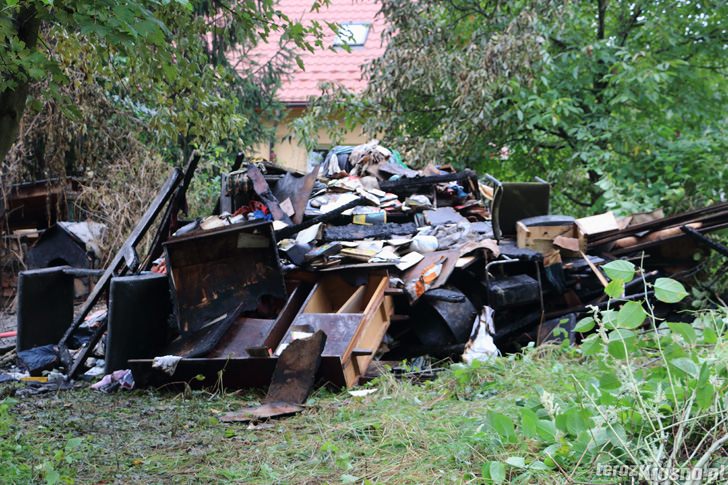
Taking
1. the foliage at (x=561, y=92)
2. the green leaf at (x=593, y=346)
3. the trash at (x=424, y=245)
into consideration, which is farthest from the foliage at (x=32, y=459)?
the foliage at (x=561, y=92)

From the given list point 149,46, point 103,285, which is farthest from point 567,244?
point 103,285

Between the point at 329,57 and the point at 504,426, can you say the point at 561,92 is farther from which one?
the point at 504,426

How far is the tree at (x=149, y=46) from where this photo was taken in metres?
3.51

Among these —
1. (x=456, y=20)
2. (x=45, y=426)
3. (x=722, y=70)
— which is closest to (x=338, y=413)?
(x=45, y=426)

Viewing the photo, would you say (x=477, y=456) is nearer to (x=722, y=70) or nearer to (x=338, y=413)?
(x=338, y=413)

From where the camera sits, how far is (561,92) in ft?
38.9

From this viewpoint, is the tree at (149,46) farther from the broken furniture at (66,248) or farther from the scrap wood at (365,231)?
the broken furniture at (66,248)

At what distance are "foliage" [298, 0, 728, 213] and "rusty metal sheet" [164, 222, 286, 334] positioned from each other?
5572 millimetres

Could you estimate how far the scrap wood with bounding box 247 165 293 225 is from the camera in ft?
Answer: 25.8

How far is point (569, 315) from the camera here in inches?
286

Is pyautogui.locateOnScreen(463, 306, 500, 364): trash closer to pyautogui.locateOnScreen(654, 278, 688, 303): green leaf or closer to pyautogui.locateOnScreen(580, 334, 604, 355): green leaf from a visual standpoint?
pyautogui.locateOnScreen(580, 334, 604, 355): green leaf

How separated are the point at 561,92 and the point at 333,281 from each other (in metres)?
6.80

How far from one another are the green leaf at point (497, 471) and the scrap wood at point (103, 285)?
4.71m

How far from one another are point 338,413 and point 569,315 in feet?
11.4
